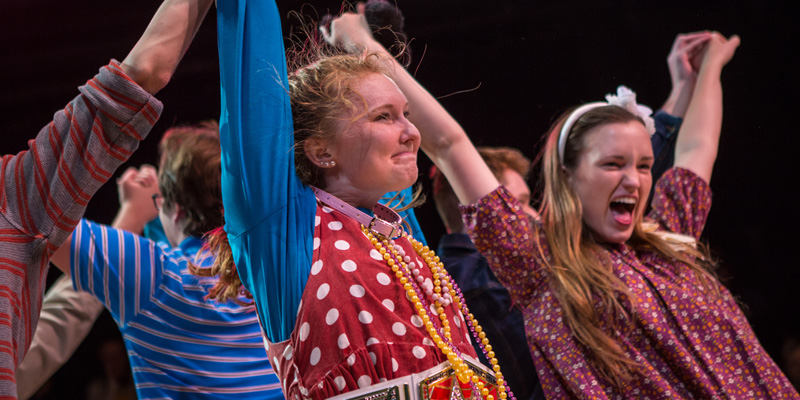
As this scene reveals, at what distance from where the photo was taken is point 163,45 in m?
1.07

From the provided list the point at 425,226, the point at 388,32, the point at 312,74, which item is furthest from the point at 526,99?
the point at 312,74

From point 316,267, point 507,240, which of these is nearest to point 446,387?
point 316,267

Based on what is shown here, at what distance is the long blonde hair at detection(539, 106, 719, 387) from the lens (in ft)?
4.69

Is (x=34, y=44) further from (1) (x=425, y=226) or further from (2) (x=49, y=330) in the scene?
(1) (x=425, y=226)

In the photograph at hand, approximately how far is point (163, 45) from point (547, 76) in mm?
1479

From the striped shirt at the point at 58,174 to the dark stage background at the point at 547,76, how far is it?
2.84 ft

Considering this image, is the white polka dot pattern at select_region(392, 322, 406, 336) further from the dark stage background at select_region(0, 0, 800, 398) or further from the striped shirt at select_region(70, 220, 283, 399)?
the dark stage background at select_region(0, 0, 800, 398)

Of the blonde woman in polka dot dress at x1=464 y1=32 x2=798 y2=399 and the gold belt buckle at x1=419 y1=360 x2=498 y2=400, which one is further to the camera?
the blonde woman in polka dot dress at x1=464 y1=32 x2=798 y2=399

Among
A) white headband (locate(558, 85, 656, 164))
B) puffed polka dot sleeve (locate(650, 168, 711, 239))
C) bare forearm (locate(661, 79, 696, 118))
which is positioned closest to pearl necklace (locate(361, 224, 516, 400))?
white headband (locate(558, 85, 656, 164))

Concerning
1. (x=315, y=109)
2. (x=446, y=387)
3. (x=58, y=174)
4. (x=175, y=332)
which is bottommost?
(x=175, y=332)

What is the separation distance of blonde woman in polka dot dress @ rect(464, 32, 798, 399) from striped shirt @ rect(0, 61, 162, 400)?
773mm

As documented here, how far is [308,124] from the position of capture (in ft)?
3.74

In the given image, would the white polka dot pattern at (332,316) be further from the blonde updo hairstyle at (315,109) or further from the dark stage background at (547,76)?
the dark stage background at (547,76)

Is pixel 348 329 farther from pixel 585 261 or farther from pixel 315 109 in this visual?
pixel 585 261
